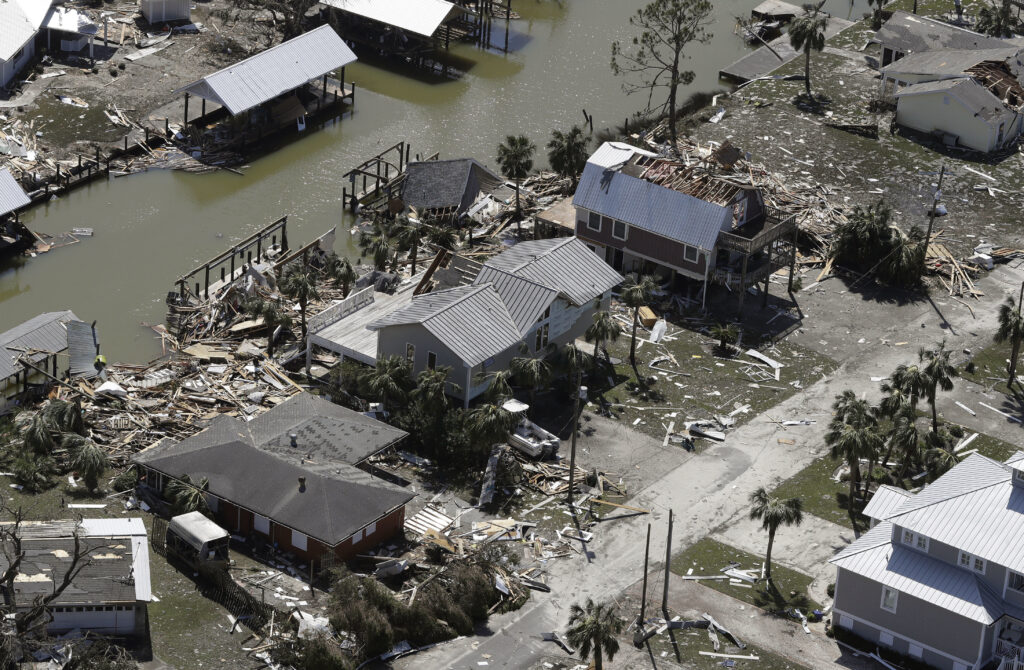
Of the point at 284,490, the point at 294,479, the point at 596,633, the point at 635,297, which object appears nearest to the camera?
the point at 596,633

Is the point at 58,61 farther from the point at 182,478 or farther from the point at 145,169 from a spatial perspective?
the point at 182,478

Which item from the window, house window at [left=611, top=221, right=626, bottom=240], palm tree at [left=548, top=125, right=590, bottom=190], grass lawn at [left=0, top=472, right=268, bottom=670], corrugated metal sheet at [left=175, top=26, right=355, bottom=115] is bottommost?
grass lawn at [left=0, top=472, right=268, bottom=670]

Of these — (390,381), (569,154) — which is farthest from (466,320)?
(569,154)

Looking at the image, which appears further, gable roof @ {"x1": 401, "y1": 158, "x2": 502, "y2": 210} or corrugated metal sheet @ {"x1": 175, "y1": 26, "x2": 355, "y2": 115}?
corrugated metal sheet @ {"x1": 175, "y1": 26, "x2": 355, "y2": 115}

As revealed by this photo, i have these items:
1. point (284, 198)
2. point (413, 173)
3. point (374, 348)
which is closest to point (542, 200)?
point (413, 173)

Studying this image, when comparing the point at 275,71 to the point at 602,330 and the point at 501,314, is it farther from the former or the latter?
the point at 602,330

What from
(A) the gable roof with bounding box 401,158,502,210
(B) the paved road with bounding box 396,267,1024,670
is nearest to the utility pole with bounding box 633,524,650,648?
(B) the paved road with bounding box 396,267,1024,670

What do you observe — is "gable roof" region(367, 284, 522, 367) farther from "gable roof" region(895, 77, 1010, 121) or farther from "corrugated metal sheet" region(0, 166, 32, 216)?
Result: "gable roof" region(895, 77, 1010, 121)
